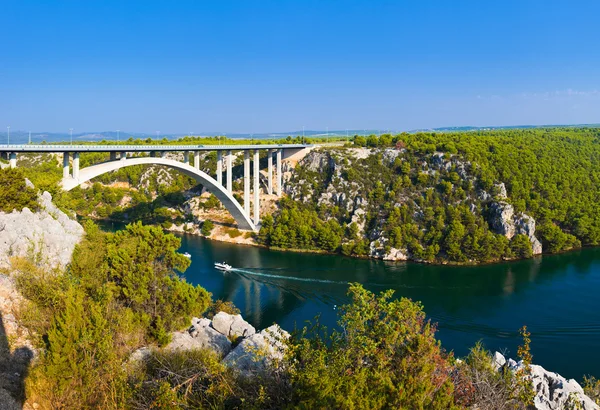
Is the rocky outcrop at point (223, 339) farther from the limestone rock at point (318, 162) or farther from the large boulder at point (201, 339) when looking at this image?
the limestone rock at point (318, 162)

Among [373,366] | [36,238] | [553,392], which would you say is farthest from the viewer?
[36,238]

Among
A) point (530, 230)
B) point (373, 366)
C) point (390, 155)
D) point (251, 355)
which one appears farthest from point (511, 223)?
point (373, 366)

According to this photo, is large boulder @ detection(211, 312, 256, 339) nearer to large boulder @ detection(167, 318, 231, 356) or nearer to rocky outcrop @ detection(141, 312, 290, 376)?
rocky outcrop @ detection(141, 312, 290, 376)

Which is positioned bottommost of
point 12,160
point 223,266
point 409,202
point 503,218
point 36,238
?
point 223,266

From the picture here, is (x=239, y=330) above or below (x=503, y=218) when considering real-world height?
below

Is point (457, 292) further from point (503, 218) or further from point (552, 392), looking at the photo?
point (552, 392)
